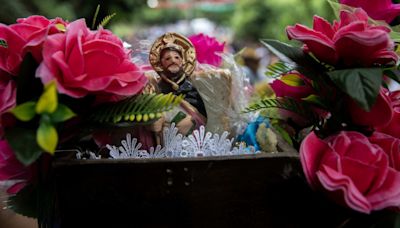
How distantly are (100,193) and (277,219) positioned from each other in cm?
22

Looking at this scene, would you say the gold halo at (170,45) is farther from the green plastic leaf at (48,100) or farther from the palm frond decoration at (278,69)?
the green plastic leaf at (48,100)

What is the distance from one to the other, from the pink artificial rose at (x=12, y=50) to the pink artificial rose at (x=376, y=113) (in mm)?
402

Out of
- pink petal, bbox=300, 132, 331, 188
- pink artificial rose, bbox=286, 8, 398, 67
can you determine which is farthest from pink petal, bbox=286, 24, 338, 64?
pink petal, bbox=300, 132, 331, 188

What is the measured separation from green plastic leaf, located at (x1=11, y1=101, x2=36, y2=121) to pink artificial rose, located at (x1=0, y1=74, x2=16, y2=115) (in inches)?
2.3

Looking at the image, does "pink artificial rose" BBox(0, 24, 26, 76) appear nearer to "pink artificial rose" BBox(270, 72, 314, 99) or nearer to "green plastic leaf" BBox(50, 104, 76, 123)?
"green plastic leaf" BBox(50, 104, 76, 123)

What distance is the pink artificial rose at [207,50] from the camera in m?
0.79

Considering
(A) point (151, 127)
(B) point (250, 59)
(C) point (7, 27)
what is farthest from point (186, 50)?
(B) point (250, 59)

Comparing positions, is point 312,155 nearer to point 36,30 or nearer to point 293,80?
point 293,80

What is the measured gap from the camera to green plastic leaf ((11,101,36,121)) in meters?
0.43

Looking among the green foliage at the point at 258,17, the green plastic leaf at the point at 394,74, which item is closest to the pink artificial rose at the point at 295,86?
the green plastic leaf at the point at 394,74

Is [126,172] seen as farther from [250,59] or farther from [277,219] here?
[250,59]

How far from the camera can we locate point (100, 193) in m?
0.51

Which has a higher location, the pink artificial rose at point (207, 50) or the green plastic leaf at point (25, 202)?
the pink artificial rose at point (207, 50)

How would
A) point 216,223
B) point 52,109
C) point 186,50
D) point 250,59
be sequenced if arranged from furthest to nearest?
point 250,59 < point 186,50 < point 216,223 < point 52,109
